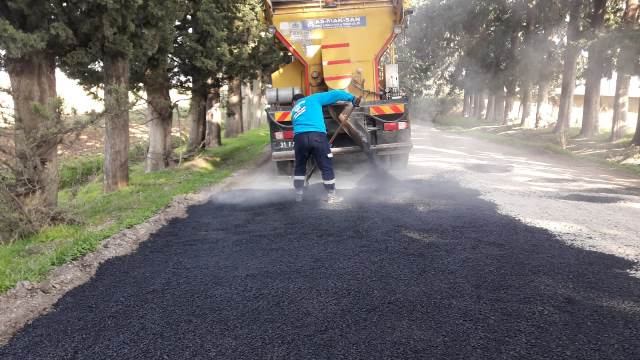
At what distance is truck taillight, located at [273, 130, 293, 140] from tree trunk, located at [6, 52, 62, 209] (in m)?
3.41

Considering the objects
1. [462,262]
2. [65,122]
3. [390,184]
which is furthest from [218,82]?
[462,262]

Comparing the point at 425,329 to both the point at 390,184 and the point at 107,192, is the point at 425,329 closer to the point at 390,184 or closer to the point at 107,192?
the point at 390,184

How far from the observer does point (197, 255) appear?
4430 millimetres

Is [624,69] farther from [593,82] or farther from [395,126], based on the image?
[395,126]

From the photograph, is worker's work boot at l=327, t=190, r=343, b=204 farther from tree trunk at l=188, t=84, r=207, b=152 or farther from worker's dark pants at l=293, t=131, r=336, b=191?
tree trunk at l=188, t=84, r=207, b=152

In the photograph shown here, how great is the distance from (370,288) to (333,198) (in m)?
3.24

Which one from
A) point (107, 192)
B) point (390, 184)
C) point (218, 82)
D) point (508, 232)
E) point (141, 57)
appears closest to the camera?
point (508, 232)

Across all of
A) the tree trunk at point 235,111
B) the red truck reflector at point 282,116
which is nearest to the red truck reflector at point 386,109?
the red truck reflector at point 282,116

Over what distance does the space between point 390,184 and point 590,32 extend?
10.9 m

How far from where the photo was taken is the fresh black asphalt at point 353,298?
2.68m

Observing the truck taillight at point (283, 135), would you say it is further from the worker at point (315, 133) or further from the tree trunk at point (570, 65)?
the tree trunk at point (570, 65)

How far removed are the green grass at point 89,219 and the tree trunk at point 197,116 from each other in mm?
2714

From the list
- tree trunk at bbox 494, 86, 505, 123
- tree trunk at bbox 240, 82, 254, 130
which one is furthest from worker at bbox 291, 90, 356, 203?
tree trunk at bbox 494, 86, 505, 123

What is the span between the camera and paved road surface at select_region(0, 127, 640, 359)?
2.70m
